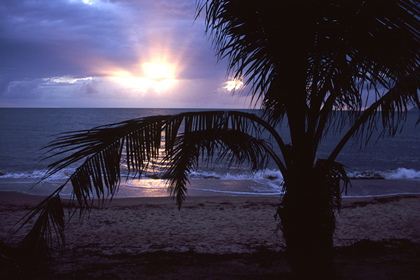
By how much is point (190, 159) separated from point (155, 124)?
1.09 metres

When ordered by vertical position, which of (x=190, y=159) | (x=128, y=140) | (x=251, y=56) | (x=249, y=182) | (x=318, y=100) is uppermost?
(x=251, y=56)

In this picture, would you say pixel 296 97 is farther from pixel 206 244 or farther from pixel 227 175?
pixel 227 175

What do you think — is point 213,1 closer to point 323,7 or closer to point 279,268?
point 323,7

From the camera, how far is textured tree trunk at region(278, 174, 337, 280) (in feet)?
11.7

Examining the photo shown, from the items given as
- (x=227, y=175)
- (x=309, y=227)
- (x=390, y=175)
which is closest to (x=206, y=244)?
(x=309, y=227)

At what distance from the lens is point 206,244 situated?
6.48 m

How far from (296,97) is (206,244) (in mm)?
4264

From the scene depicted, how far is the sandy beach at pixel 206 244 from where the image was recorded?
4.98 m

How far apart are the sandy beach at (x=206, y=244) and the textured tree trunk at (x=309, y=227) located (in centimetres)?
111

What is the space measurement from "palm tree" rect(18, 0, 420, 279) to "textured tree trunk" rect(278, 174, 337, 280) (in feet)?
0.04

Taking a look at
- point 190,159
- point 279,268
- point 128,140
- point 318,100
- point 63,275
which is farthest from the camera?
point 279,268

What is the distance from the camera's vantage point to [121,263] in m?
5.34

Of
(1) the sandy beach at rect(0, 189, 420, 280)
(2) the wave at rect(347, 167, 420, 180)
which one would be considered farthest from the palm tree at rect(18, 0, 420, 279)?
(2) the wave at rect(347, 167, 420, 180)

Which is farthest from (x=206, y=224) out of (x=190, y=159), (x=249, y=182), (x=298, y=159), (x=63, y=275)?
(x=249, y=182)
